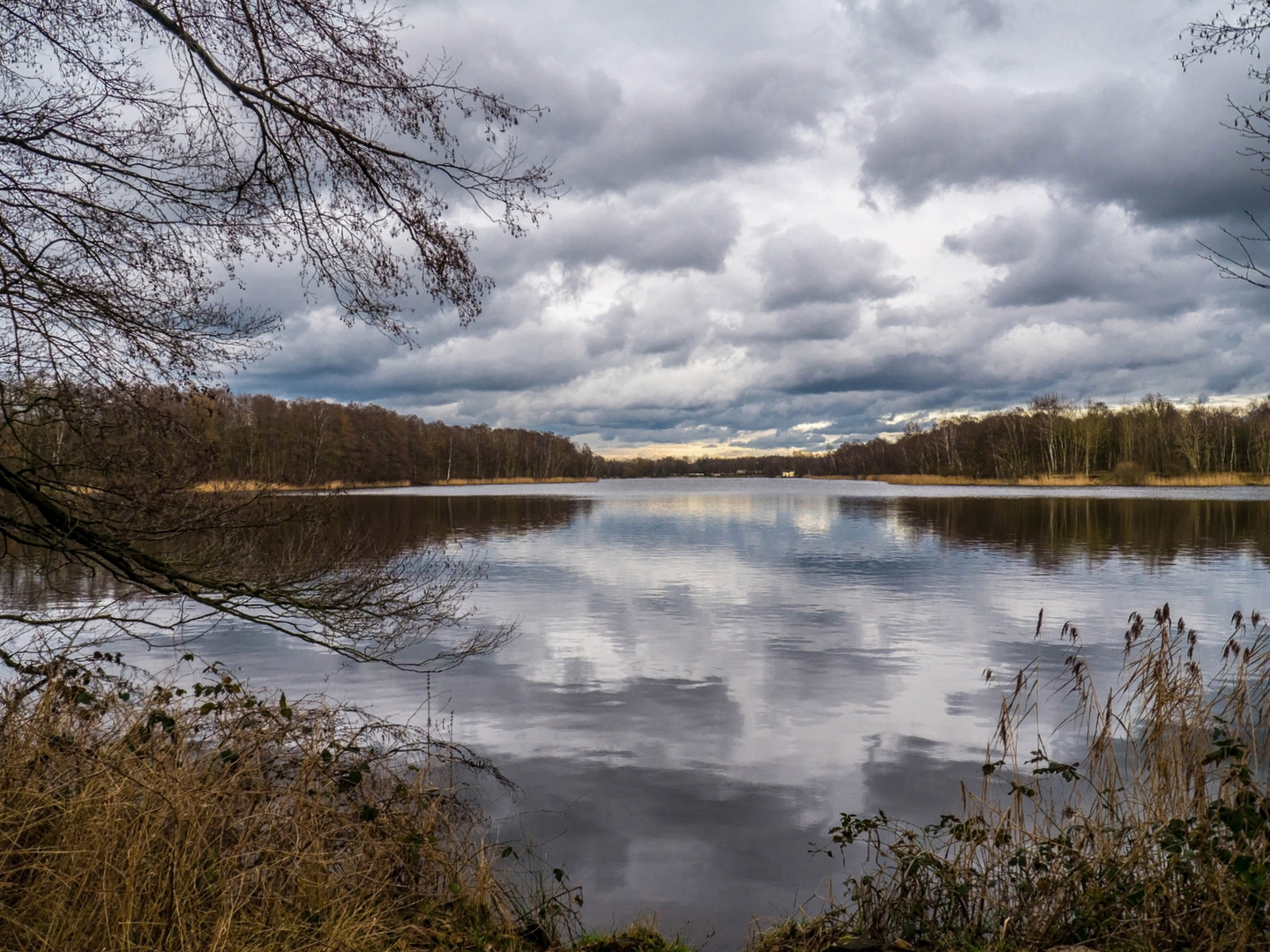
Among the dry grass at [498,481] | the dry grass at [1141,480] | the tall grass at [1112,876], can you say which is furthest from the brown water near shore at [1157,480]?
the tall grass at [1112,876]

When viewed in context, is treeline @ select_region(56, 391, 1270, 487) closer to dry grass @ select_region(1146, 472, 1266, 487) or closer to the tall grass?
dry grass @ select_region(1146, 472, 1266, 487)

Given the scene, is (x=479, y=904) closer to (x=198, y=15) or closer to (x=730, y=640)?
(x=198, y=15)

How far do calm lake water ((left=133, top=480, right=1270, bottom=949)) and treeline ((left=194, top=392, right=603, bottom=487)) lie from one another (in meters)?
3.51

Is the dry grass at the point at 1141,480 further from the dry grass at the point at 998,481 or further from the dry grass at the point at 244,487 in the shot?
the dry grass at the point at 244,487

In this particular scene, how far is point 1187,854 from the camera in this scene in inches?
174

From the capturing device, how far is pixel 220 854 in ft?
14.4

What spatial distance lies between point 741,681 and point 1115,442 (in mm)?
106668

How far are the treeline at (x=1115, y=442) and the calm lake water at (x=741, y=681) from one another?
71.1m

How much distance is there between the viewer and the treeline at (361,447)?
7.41 m

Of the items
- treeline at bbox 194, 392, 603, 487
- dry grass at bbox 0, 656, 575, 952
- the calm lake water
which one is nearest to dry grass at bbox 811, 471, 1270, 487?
the calm lake water

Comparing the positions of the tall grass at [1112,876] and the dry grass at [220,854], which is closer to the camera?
the dry grass at [220,854]

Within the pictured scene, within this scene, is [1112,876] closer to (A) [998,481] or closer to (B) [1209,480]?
(B) [1209,480]

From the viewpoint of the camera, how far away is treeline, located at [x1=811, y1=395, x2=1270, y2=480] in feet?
293

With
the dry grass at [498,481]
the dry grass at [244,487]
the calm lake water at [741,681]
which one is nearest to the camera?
the calm lake water at [741,681]
